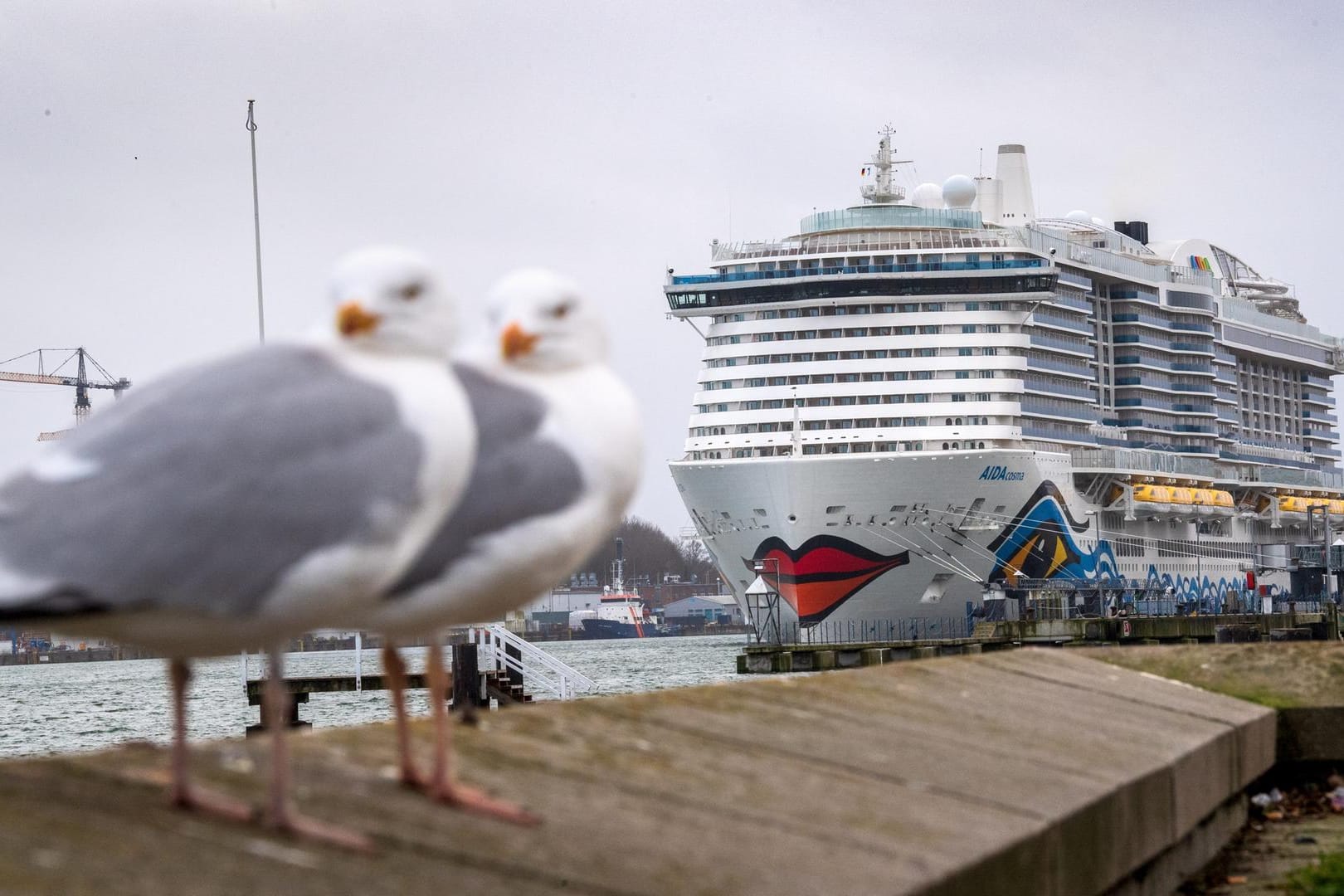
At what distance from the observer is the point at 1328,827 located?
6672 mm

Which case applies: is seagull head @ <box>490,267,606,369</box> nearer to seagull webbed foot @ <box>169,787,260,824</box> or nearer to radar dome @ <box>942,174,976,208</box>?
seagull webbed foot @ <box>169,787,260,824</box>

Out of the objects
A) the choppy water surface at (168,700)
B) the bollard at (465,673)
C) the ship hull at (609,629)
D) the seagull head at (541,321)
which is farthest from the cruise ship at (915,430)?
the ship hull at (609,629)

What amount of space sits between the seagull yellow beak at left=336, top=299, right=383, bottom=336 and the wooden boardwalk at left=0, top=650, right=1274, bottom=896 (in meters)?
0.84

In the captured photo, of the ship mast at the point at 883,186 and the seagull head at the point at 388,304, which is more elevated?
the ship mast at the point at 883,186

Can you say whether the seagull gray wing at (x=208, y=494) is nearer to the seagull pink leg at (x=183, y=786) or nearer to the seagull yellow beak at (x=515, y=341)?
the seagull pink leg at (x=183, y=786)

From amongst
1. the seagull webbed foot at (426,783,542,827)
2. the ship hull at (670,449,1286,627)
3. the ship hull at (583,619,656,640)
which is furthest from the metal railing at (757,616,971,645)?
the ship hull at (583,619,656,640)

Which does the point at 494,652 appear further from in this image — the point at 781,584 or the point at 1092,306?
the point at 1092,306

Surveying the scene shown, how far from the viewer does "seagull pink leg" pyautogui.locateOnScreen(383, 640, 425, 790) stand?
3553mm

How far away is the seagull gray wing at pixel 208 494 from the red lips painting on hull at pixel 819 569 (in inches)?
1916

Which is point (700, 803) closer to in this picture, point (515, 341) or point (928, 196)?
point (515, 341)

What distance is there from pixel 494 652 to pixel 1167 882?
84.5ft

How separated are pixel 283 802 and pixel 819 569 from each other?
49.3 metres

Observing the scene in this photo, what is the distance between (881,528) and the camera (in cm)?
5200

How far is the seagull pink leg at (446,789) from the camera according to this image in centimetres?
342
